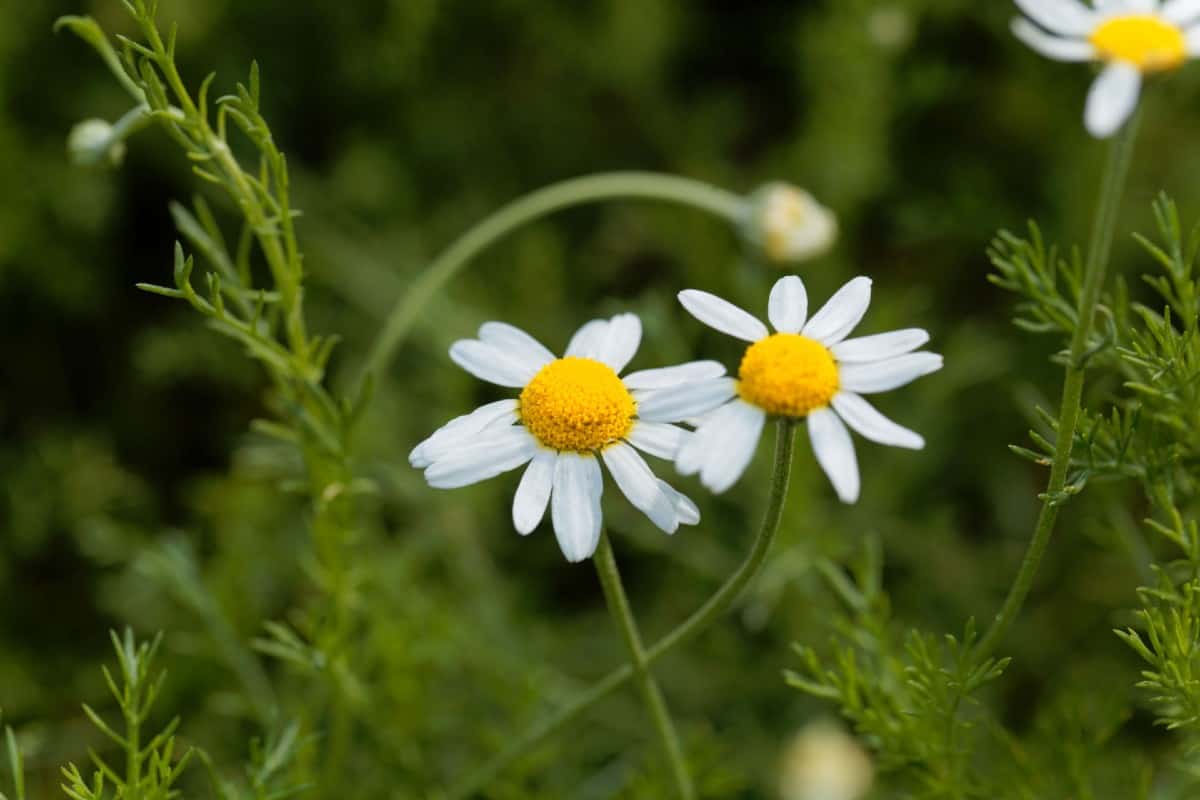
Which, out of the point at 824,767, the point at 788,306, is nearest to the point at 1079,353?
the point at 788,306

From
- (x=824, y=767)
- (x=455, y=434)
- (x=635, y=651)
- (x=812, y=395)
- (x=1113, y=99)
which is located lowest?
(x=824, y=767)

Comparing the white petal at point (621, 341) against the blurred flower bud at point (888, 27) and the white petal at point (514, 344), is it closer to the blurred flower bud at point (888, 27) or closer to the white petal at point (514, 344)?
the white petal at point (514, 344)

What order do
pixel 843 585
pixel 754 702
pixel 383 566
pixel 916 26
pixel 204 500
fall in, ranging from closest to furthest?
1. pixel 843 585
2. pixel 383 566
3. pixel 754 702
4. pixel 204 500
5. pixel 916 26

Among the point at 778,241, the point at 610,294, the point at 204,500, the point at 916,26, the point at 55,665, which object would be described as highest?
the point at 916,26

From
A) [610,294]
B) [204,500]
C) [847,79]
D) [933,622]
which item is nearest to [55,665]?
[204,500]

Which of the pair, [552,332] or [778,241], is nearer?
[778,241]

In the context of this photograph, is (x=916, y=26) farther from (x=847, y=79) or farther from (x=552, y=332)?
(x=552, y=332)

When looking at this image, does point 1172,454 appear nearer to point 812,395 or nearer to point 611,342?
point 812,395

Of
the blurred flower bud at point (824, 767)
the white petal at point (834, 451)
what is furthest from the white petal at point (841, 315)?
the blurred flower bud at point (824, 767)
